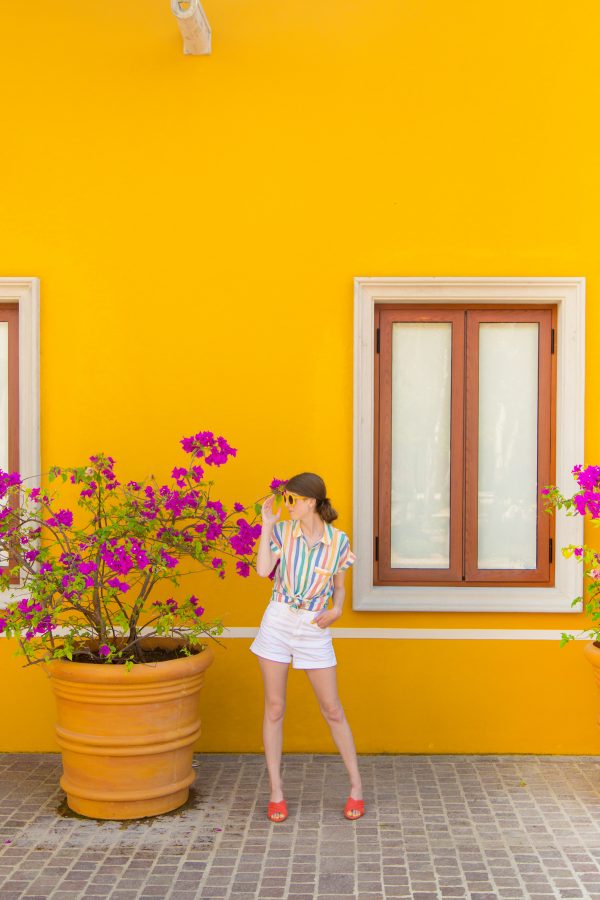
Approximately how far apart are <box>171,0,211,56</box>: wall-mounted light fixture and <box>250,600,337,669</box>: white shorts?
10.1 ft

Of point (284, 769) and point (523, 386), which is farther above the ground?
point (523, 386)

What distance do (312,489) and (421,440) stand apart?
1.40 m

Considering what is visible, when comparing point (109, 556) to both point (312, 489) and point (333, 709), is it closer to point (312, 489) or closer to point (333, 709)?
point (312, 489)

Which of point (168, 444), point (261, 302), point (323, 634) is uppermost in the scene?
point (261, 302)

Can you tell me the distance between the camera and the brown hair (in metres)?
4.29

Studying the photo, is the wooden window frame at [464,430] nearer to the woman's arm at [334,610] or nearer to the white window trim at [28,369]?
the woman's arm at [334,610]

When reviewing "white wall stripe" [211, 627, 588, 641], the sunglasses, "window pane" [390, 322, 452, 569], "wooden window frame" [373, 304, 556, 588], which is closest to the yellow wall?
"white wall stripe" [211, 627, 588, 641]

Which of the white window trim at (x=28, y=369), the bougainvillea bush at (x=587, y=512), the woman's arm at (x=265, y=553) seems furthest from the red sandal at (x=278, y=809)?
the white window trim at (x=28, y=369)

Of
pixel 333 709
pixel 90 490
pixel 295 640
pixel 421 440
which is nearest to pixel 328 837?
pixel 333 709

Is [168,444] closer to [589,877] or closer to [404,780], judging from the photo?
[404,780]

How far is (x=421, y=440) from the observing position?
18.1 feet

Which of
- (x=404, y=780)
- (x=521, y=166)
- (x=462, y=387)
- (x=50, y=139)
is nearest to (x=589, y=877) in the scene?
(x=404, y=780)

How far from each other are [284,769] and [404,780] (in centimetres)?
67

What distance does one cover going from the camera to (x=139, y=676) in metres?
4.34
